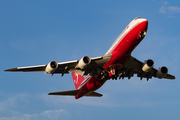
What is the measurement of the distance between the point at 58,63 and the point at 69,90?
31.2ft

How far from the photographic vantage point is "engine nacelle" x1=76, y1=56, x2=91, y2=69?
29641mm

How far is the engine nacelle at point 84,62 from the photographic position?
29.6 metres

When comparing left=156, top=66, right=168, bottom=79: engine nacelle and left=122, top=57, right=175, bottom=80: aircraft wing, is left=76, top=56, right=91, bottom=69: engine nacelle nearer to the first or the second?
left=122, top=57, right=175, bottom=80: aircraft wing

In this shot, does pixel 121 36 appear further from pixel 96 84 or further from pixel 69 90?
pixel 69 90

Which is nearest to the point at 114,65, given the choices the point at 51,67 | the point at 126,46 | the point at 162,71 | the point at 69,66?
the point at 126,46

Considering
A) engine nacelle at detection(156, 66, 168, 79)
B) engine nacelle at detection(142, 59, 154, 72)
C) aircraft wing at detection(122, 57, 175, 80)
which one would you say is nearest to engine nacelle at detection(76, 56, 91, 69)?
aircraft wing at detection(122, 57, 175, 80)

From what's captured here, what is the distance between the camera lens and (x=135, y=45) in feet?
97.4

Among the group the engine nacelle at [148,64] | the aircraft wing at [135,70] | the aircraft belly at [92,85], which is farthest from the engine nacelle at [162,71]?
the aircraft belly at [92,85]

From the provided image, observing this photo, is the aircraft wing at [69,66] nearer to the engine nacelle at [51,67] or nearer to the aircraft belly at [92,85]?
the engine nacelle at [51,67]

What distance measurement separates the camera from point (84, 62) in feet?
97.2

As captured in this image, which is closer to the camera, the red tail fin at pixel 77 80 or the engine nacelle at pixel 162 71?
the engine nacelle at pixel 162 71

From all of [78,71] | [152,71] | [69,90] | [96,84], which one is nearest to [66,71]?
[78,71]

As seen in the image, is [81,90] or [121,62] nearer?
[121,62]

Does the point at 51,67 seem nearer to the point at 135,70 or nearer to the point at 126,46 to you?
the point at 126,46
